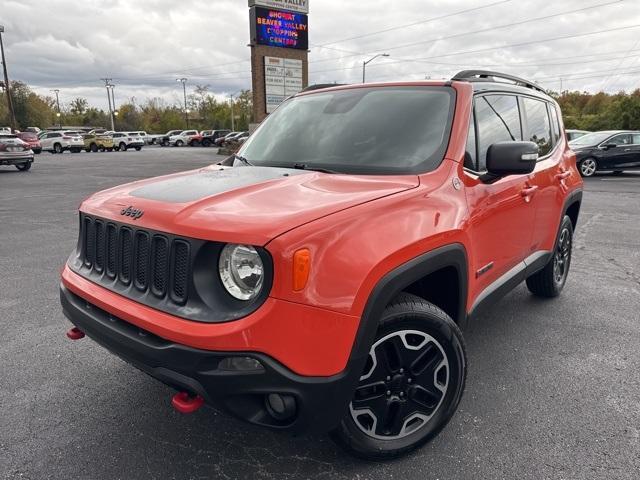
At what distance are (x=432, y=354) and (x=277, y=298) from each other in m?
0.98

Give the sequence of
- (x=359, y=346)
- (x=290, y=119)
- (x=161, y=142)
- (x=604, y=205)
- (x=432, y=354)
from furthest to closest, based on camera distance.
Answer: (x=161, y=142) → (x=604, y=205) → (x=290, y=119) → (x=432, y=354) → (x=359, y=346)

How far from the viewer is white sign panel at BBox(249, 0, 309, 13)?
2370cm

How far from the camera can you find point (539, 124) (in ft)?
13.6

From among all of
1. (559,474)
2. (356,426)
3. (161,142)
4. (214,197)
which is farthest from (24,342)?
(161,142)

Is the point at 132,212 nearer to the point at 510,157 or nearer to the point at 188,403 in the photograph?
the point at 188,403

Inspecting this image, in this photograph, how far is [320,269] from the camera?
75.3 inches

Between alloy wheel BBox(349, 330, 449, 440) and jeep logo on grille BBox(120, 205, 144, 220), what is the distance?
3.96 feet

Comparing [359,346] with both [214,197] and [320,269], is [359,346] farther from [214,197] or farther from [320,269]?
[214,197]

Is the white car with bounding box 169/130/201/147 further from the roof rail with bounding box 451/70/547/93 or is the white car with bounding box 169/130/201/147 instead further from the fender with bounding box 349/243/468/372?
the fender with bounding box 349/243/468/372

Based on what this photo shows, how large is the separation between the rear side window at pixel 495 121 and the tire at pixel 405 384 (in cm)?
114

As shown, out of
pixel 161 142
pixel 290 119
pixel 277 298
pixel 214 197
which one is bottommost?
pixel 161 142

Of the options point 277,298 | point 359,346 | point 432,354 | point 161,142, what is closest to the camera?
point 277,298

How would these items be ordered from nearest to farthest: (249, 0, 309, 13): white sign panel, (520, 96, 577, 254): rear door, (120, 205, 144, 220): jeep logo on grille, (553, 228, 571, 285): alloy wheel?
(120, 205, 144, 220): jeep logo on grille
(520, 96, 577, 254): rear door
(553, 228, 571, 285): alloy wheel
(249, 0, 309, 13): white sign panel

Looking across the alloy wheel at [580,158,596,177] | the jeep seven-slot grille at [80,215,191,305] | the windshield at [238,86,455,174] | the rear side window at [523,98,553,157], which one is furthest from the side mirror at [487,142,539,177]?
the alloy wheel at [580,158,596,177]
